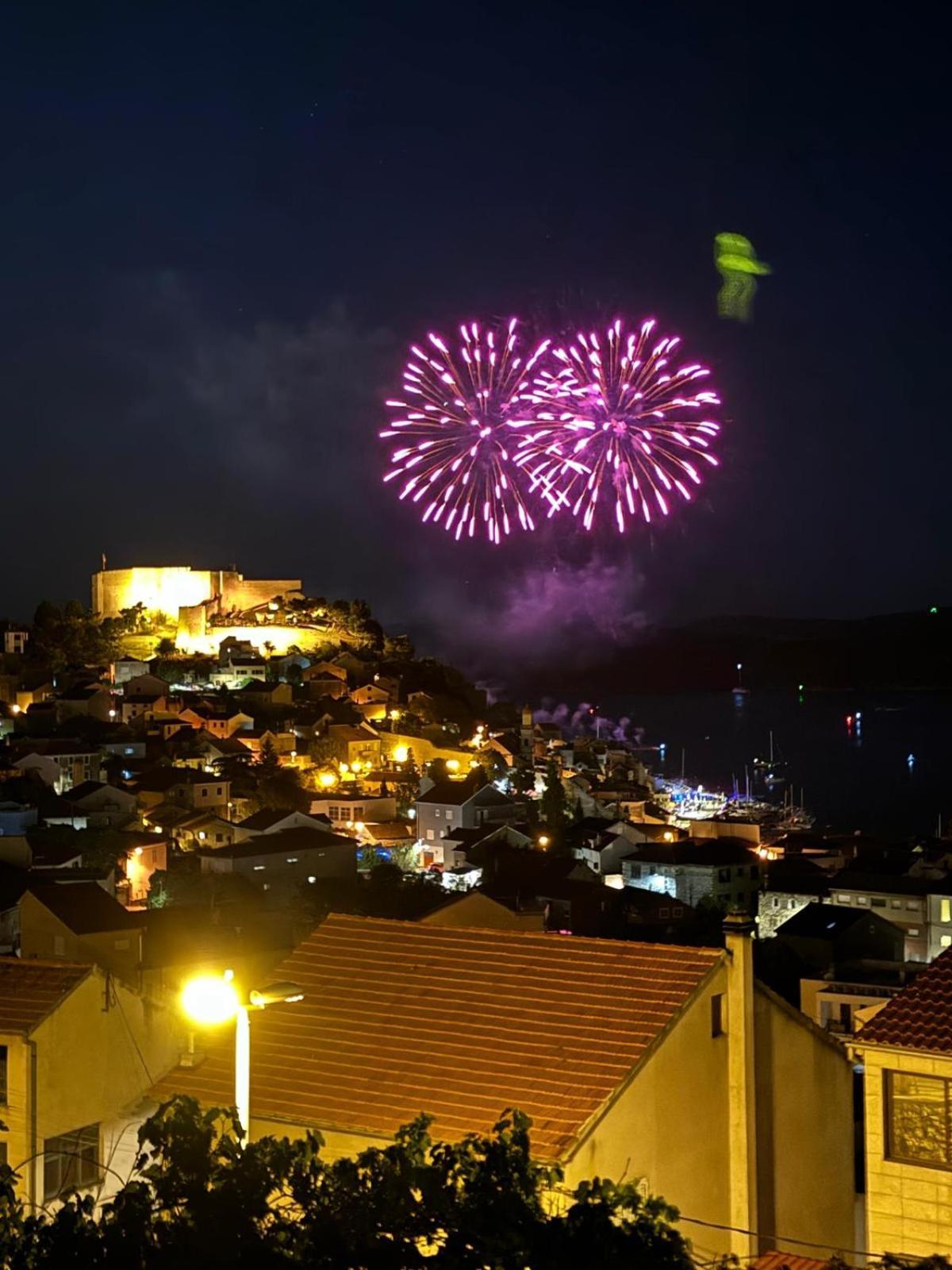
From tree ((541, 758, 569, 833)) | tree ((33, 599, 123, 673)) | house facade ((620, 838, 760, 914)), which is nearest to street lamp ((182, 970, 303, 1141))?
house facade ((620, 838, 760, 914))

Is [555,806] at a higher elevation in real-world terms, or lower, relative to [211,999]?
lower

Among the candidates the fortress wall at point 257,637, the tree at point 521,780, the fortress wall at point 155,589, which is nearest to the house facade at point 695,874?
the tree at point 521,780

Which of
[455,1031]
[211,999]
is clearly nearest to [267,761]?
[455,1031]

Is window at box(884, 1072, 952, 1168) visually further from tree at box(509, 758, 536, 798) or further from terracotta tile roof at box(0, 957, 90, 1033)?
tree at box(509, 758, 536, 798)

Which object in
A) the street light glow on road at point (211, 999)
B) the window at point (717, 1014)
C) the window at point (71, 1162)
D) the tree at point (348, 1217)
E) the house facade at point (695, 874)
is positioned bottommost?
the house facade at point (695, 874)

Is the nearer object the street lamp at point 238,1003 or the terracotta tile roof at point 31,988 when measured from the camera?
the street lamp at point 238,1003

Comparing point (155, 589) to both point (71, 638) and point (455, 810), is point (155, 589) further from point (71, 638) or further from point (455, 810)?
point (455, 810)

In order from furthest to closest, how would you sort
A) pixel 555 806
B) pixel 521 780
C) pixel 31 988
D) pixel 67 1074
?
pixel 521 780 → pixel 555 806 → pixel 31 988 → pixel 67 1074

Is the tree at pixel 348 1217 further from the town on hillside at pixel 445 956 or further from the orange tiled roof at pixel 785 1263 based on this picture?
the orange tiled roof at pixel 785 1263
